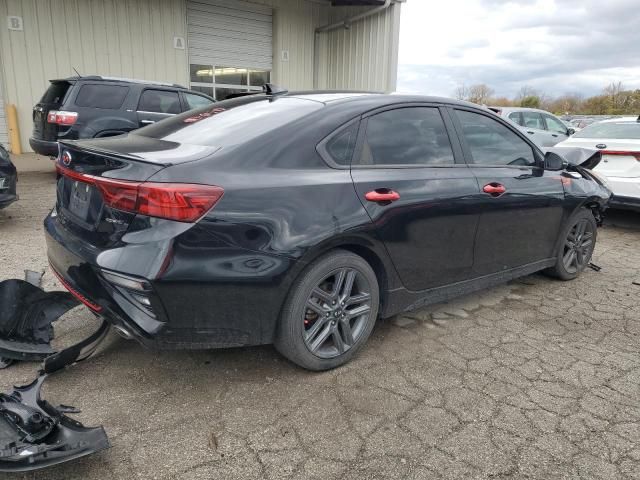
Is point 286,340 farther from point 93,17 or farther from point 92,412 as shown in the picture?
point 93,17

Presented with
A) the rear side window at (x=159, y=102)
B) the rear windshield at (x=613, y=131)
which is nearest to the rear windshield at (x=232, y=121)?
the rear side window at (x=159, y=102)

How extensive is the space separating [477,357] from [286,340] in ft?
4.17

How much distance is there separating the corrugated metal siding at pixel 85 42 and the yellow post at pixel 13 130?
144 millimetres

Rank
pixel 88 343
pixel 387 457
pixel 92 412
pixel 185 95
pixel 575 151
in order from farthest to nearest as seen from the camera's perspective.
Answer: pixel 185 95
pixel 575 151
pixel 88 343
pixel 92 412
pixel 387 457

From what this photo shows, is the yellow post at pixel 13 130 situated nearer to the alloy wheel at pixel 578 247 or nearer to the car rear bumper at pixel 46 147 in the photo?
the car rear bumper at pixel 46 147

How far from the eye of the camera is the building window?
13.8 metres

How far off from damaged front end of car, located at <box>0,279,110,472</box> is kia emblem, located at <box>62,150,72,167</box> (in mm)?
875

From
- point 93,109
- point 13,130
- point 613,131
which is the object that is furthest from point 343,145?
point 13,130

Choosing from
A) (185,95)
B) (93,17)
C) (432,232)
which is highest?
(93,17)

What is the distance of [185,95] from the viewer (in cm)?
870

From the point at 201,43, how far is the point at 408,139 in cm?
1226

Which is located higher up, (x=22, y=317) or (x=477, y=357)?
(x=22, y=317)

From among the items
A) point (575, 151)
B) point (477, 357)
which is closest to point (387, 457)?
point (477, 357)

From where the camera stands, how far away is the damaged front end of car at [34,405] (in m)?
1.82
